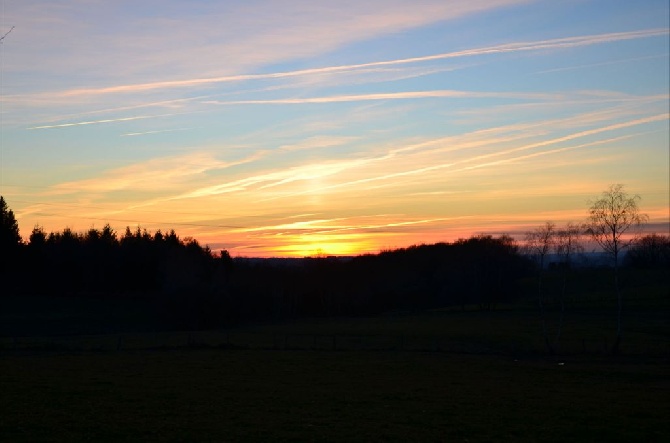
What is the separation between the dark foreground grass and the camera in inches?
853

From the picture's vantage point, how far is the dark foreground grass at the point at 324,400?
2167 cm

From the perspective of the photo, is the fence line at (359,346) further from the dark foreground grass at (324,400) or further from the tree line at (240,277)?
the tree line at (240,277)

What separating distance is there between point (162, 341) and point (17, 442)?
5195 cm

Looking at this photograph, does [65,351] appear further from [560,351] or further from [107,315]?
[107,315]

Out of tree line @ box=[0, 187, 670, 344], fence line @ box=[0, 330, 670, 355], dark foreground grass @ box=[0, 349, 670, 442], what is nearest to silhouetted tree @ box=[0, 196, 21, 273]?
tree line @ box=[0, 187, 670, 344]

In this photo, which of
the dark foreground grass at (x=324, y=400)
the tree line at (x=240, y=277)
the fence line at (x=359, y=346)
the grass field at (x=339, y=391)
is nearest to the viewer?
the dark foreground grass at (x=324, y=400)

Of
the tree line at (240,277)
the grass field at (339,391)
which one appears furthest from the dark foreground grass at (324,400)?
the tree line at (240,277)

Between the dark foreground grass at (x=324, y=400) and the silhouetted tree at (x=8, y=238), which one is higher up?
the silhouetted tree at (x=8, y=238)

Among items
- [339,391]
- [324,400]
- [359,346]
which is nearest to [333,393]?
[339,391]

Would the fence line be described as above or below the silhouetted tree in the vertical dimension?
below

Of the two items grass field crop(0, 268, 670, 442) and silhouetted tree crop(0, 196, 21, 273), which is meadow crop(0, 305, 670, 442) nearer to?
grass field crop(0, 268, 670, 442)

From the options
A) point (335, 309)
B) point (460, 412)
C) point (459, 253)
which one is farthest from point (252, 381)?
point (459, 253)

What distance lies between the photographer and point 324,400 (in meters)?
29.2

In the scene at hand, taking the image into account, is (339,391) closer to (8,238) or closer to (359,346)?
(359,346)
